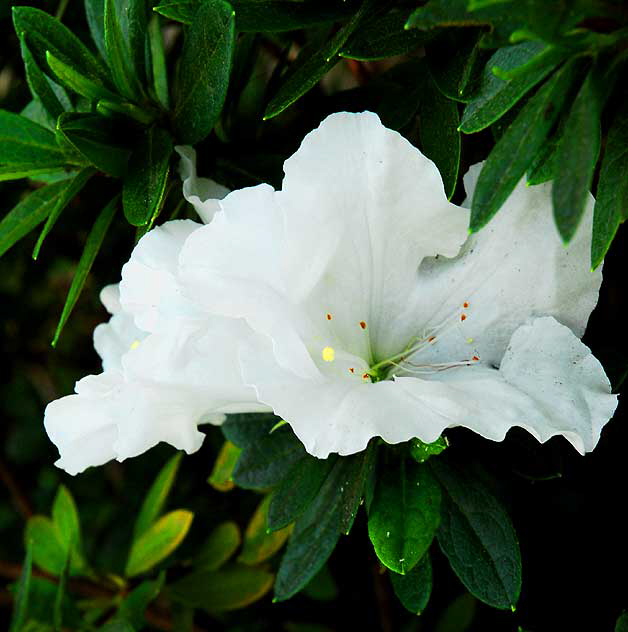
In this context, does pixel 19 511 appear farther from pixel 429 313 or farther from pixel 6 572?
pixel 429 313

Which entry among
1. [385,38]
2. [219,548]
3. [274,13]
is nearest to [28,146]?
[274,13]

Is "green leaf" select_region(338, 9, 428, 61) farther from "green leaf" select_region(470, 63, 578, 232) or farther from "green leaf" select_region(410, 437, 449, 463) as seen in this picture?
"green leaf" select_region(410, 437, 449, 463)

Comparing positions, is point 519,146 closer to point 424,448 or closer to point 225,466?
point 424,448

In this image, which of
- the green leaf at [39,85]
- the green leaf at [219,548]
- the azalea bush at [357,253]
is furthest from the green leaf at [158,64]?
the green leaf at [219,548]

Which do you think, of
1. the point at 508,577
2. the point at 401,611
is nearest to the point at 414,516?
the point at 508,577

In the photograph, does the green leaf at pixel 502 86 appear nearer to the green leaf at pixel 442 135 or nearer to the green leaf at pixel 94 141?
the green leaf at pixel 442 135

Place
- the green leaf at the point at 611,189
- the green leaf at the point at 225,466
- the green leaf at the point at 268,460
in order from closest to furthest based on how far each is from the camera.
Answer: the green leaf at the point at 611,189 < the green leaf at the point at 268,460 < the green leaf at the point at 225,466
